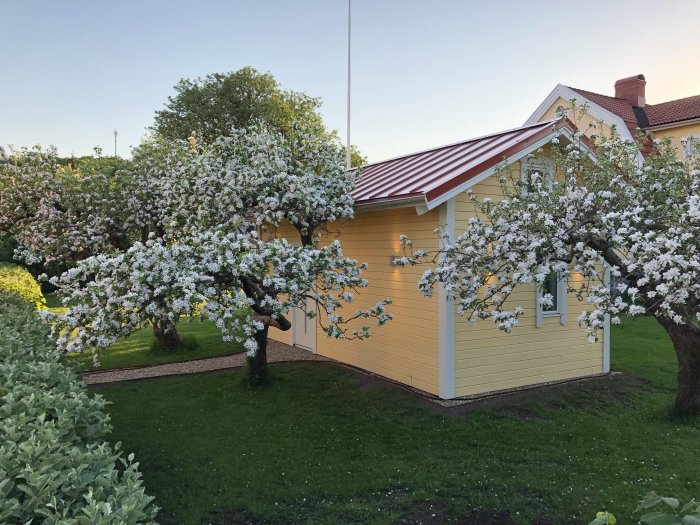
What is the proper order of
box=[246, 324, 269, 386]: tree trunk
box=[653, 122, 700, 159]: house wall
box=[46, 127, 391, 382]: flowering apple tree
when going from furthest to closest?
1. box=[653, 122, 700, 159]: house wall
2. box=[246, 324, 269, 386]: tree trunk
3. box=[46, 127, 391, 382]: flowering apple tree

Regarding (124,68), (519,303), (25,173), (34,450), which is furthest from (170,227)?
(124,68)

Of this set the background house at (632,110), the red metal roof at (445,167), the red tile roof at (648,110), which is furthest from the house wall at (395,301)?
the red tile roof at (648,110)

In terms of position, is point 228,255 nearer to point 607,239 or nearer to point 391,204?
point 391,204

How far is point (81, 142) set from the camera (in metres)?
27.7

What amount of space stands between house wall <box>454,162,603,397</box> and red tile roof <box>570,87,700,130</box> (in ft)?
53.4

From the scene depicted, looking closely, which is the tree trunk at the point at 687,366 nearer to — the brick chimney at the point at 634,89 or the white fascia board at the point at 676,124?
the white fascia board at the point at 676,124

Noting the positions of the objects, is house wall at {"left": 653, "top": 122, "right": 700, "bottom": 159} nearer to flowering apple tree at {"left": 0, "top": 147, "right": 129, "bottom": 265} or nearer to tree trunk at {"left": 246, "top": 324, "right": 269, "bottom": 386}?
tree trunk at {"left": 246, "top": 324, "right": 269, "bottom": 386}

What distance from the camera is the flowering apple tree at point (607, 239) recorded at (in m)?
5.07

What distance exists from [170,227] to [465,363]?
591cm

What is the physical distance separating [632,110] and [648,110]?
29.2 inches

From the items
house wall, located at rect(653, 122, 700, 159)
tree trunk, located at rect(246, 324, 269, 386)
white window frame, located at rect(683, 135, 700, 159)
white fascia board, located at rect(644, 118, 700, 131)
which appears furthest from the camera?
house wall, located at rect(653, 122, 700, 159)

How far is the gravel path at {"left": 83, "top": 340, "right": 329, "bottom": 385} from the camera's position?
968 centimetres

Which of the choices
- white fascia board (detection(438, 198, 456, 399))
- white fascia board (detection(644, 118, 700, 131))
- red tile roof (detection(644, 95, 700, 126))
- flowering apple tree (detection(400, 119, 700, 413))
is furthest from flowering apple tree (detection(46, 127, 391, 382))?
red tile roof (detection(644, 95, 700, 126))

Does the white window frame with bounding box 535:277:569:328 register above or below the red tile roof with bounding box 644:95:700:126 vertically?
below
